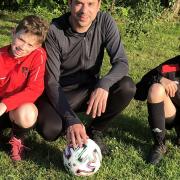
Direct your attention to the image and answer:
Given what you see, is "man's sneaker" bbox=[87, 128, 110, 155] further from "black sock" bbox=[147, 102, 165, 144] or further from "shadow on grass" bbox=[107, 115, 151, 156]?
"black sock" bbox=[147, 102, 165, 144]

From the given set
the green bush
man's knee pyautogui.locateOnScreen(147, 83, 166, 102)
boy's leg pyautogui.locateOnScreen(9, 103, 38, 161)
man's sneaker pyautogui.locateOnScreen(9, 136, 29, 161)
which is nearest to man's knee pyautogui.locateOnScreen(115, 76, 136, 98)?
man's knee pyautogui.locateOnScreen(147, 83, 166, 102)

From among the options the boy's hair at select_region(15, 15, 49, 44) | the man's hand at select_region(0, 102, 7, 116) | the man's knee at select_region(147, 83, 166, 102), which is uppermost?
the boy's hair at select_region(15, 15, 49, 44)

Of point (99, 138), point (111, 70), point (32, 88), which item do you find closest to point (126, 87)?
point (111, 70)

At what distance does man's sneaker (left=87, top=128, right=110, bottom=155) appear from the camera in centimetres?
445

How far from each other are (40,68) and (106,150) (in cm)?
104

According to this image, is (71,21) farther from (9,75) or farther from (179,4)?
(179,4)

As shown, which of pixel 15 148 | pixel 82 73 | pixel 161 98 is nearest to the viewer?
A: pixel 15 148

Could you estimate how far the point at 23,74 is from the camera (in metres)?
4.09

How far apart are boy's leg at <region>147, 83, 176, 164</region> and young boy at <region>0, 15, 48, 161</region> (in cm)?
104

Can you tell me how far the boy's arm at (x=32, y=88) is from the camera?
3986 millimetres

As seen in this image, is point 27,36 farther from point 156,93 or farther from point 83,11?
point 156,93

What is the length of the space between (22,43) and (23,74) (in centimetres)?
28

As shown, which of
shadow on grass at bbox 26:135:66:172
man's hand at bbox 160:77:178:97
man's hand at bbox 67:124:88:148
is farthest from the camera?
man's hand at bbox 160:77:178:97

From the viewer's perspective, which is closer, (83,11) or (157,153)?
(83,11)
